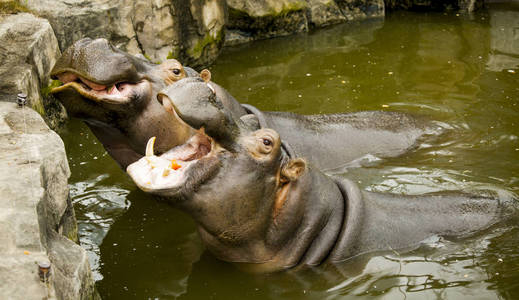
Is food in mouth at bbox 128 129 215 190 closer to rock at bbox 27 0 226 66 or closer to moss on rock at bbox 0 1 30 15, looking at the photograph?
moss on rock at bbox 0 1 30 15

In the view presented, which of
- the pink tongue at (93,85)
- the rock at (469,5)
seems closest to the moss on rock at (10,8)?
the pink tongue at (93,85)

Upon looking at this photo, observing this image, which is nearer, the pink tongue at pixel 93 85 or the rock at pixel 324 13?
the pink tongue at pixel 93 85

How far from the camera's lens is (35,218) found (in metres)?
3.20

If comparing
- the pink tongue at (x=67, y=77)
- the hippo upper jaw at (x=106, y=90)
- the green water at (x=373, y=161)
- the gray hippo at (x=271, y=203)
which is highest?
the pink tongue at (x=67, y=77)

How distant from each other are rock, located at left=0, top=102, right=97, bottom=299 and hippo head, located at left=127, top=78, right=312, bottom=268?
50 centimetres

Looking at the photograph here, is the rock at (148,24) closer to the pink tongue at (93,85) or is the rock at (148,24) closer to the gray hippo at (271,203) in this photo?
the pink tongue at (93,85)

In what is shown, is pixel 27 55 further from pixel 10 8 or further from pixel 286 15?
pixel 286 15

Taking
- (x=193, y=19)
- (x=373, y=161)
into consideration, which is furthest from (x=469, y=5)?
(x=373, y=161)

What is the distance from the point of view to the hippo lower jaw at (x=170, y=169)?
375 centimetres

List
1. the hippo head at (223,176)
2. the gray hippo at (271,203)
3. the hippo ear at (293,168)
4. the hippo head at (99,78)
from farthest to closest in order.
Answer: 1. the hippo head at (99,78)
2. the hippo ear at (293,168)
3. the gray hippo at (271,203)
4. the hippo head at (223,176)

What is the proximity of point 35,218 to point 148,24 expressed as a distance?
518 cm

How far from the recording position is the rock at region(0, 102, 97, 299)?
294 cm

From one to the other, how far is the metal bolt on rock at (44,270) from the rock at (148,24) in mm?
4616

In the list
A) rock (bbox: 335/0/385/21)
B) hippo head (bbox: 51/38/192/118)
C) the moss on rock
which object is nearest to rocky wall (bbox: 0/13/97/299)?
hippo head (bbox: 51/38/192/118)
